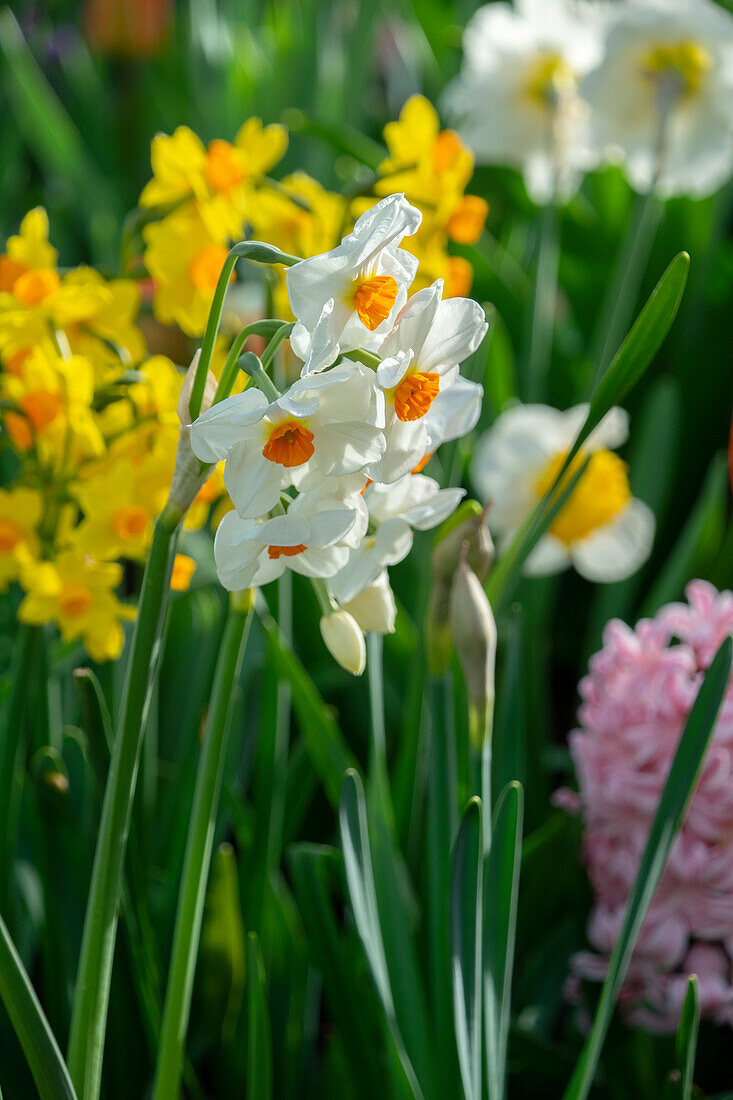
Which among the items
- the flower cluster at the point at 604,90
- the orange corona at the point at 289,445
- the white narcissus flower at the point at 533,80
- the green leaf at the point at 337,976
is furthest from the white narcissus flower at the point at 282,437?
the white narcissus flower at the point at 533,80

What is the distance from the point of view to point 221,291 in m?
0.36

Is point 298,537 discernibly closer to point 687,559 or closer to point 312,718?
point 312,718

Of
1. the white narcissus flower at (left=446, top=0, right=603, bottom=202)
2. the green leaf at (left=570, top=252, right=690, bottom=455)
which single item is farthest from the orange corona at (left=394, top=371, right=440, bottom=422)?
the white narcissus flower at (left=446, top=0, right=603, bottom=202)

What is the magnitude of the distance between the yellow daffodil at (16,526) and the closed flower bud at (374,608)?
22 cm

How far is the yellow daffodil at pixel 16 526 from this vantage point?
547 millimetres

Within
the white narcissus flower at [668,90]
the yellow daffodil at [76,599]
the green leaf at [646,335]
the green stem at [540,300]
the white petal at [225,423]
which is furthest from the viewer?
the green stem at [540,300]

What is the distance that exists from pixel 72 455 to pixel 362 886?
10.6 inches

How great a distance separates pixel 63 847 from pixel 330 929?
0.54 feet

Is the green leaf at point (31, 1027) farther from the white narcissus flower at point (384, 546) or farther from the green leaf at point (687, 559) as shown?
the green leaf at point (687, 559)

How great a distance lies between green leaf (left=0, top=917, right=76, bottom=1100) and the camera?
39 centimetres

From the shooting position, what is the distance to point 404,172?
0.65 meters

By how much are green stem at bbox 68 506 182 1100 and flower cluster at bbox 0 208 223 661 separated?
0.44 ft

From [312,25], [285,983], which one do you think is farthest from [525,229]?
[285,983]

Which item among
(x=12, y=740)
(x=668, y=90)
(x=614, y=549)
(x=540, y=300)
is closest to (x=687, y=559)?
(x=614, y=549)
